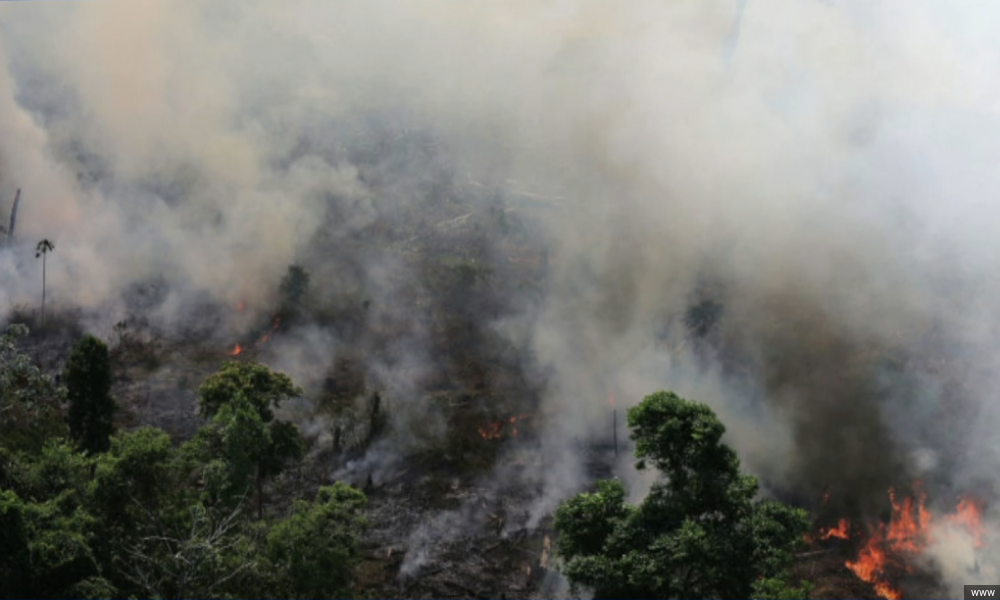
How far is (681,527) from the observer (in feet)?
101

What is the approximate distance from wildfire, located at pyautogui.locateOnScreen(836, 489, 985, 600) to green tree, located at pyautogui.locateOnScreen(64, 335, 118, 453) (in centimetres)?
4415

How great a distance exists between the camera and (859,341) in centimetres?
6588

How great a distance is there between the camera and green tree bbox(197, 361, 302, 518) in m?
42.2

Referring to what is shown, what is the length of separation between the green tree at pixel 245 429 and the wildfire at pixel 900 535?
109 ft

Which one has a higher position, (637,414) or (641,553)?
(637,414)

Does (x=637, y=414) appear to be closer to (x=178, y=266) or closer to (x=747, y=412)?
(x=747, y=412)

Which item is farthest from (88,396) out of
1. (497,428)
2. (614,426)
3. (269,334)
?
(614,426)

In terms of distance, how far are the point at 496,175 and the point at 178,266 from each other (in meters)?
36.0

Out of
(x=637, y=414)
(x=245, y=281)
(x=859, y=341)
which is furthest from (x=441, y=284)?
(x=637, y=414)

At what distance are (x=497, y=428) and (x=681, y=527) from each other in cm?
3364

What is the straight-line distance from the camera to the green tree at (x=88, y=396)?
2047 inches

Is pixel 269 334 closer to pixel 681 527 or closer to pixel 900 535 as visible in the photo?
pixel 900 535

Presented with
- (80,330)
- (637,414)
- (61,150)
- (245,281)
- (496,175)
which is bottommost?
(637,414)

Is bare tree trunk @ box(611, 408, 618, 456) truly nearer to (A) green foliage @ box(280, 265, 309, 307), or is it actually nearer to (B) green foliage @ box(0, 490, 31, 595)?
(A) green foliage @ box(280, 265, 309, 307)
